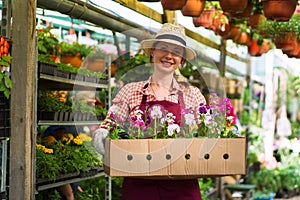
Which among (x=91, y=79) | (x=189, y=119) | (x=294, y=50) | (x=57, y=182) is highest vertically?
(x=294, y=50)

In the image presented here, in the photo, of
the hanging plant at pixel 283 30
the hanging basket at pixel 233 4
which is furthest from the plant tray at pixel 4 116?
the hanging plant at pixel 283 30

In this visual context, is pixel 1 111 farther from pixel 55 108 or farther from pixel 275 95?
pixel 275 95

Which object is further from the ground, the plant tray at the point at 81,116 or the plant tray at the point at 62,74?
the plant tray at the point at 62,74

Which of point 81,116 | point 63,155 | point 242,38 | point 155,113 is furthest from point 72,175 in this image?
point 242,38

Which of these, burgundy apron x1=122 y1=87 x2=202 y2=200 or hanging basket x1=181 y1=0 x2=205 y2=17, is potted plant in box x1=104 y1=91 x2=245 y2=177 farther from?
hanging basket x1=181 y1=0 x2=205 y2=17

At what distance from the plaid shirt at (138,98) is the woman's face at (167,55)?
0.38ft

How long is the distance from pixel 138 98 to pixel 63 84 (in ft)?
5.87

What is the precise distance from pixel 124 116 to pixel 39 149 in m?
1.35

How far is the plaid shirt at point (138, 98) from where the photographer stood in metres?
3.69

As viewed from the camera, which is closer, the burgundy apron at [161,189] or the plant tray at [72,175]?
the burgundy apron at [161,189]

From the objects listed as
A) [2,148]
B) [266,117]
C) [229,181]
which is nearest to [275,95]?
[266,117]

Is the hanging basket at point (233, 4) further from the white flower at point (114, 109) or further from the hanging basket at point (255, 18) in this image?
the white flower at point (114, 109)

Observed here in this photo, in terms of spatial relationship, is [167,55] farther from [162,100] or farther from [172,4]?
[172,4]

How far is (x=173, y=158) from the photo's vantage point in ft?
10.9
